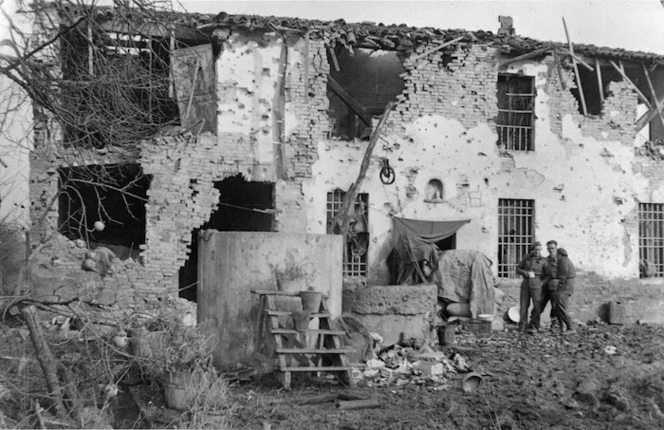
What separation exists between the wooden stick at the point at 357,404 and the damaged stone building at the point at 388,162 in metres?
7.54

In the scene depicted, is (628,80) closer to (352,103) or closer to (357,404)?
(352,103)

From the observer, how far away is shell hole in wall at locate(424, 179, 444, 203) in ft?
59.7

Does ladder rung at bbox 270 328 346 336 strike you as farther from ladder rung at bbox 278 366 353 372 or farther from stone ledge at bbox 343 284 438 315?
stone ledge at bbox 343 284 438 315

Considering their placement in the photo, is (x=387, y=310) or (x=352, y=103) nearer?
(x=387, y=310)

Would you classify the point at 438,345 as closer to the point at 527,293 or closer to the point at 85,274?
the point at 527,293

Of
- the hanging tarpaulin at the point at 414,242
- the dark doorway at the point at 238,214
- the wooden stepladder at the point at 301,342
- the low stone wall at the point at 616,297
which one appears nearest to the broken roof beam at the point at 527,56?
the hanging tarpaulin at the point at 414,242

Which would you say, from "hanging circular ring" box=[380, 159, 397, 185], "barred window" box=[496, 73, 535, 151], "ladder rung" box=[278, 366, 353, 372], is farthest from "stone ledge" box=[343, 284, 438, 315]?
"barred window" box=[496, 73, 535, 151]

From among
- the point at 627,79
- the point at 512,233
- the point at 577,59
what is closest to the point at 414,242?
the point at 512,233

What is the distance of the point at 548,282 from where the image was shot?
51.1 feet

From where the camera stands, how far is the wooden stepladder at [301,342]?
9.98 metres

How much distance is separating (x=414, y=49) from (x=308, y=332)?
995 cm

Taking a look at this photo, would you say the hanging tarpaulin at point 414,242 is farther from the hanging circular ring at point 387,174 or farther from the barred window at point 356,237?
the hanging circular ring at point 387,174

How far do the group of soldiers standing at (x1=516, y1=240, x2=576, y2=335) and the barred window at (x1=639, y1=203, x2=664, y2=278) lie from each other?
534 cm

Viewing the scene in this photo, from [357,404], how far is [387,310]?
4.32 metres
